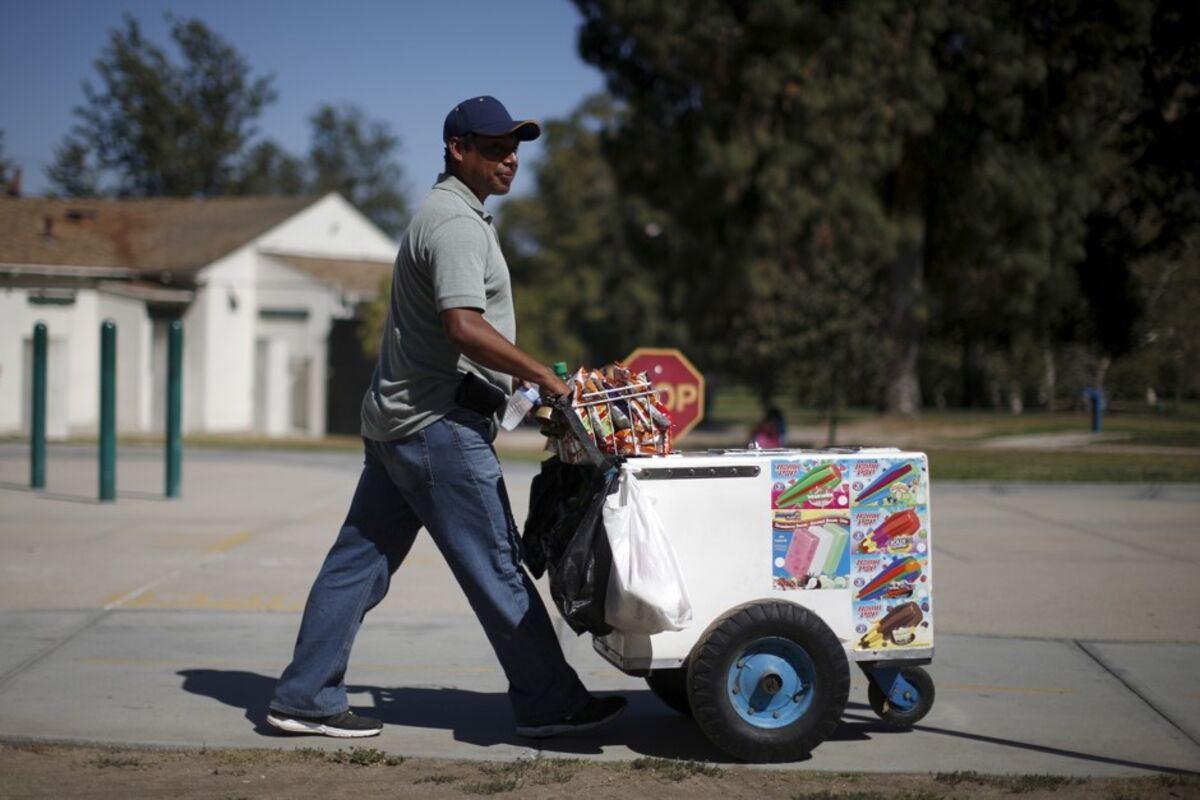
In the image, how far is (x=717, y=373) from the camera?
146ft

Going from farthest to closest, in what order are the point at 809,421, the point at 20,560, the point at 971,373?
the point at 971,373
the point at 809,421
the point at 20,560

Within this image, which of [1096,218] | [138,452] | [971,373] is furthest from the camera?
[971,373]

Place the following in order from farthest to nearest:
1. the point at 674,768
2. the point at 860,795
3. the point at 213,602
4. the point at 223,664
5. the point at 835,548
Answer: the point at 213,602
the point at 223,664
the point at 835,548
the point at 674,768
the point at 860,795

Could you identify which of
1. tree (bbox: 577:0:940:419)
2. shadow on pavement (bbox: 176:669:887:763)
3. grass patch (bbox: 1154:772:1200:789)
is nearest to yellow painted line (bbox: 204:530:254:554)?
shadow on pavement (bbox: 176:669:887:763)

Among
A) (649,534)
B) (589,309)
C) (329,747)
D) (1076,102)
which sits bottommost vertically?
(329,747)

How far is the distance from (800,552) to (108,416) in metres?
9.96

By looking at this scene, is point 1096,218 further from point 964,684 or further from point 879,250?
point 964,684

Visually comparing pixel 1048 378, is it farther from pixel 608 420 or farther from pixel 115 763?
pixel 115 763

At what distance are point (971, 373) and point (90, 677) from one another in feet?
134

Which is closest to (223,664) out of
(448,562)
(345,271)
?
(448,562)

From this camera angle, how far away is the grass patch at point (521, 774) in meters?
4.43

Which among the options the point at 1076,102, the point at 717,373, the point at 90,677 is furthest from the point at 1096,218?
the point at 90,677

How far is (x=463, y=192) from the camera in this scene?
491 centimetres

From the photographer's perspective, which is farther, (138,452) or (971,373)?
(971,373)
